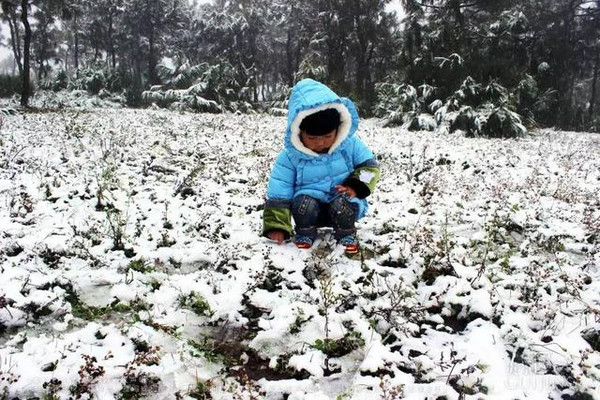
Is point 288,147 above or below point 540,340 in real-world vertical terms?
above

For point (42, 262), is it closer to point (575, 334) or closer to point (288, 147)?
A: point (288, 147)

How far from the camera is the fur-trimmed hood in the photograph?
11.4ft

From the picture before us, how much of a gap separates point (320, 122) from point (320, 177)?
0.56 m

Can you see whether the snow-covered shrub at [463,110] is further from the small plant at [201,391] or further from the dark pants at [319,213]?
the small plant at [201,391]

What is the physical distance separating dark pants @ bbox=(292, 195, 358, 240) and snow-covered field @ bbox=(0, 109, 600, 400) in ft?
0.77

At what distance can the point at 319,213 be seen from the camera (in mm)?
3918

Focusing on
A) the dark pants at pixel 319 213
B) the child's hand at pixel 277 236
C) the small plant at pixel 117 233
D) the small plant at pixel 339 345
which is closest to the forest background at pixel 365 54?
the dark pants at pixel 319 213

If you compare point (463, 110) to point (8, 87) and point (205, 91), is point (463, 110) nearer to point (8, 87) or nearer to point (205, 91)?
point (205, 91)

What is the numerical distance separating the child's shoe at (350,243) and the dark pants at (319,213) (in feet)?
0.12

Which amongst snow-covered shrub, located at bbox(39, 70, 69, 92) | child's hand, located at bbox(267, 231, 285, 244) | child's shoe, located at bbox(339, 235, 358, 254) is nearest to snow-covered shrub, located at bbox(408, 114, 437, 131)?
child's shoe, located at bbox(339, 235, 358, 254)

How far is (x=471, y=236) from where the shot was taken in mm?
4367

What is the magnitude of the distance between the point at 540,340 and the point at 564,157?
7558 millimetres

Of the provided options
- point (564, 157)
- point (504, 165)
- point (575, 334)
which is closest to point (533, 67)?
point (564, 157)

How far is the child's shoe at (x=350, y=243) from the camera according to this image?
150 inches
